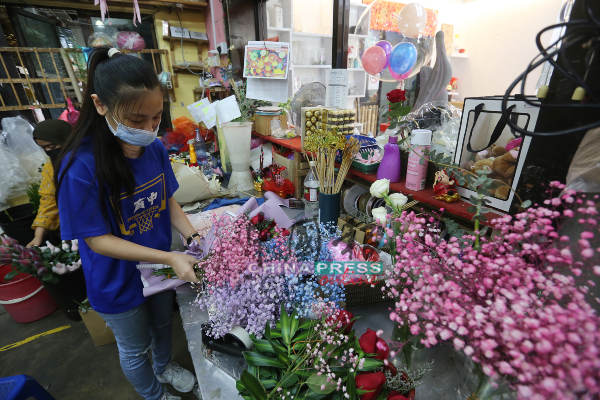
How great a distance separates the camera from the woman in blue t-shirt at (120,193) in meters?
0.91

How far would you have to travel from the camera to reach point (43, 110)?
3479 millimetres

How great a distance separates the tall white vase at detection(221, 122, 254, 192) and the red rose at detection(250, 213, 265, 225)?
1.21 meters

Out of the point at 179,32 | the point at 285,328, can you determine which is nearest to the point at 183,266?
the point at 285,328

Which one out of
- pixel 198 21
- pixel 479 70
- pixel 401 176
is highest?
pixel 198 21

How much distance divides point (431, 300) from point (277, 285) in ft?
1.69

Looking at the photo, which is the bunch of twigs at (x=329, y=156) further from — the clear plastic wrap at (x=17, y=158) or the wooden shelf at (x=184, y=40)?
the wooden shelf at (x=184, y=40)

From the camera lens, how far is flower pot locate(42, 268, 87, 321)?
193 centimetres

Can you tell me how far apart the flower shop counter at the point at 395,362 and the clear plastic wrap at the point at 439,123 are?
821 millimetres

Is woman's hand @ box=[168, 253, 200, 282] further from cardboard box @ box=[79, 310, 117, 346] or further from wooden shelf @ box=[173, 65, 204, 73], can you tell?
wooden shelf @ box=[173, 65, 204, 73]

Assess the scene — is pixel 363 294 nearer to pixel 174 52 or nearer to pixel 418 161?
pixel 418 161

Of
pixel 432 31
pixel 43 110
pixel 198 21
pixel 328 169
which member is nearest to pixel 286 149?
pixel 328 169

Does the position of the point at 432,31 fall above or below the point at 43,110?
above

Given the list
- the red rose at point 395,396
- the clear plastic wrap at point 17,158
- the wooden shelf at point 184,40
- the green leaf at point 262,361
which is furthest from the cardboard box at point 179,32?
the red rose at point 395,396

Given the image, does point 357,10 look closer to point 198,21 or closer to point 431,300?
point 198,21
